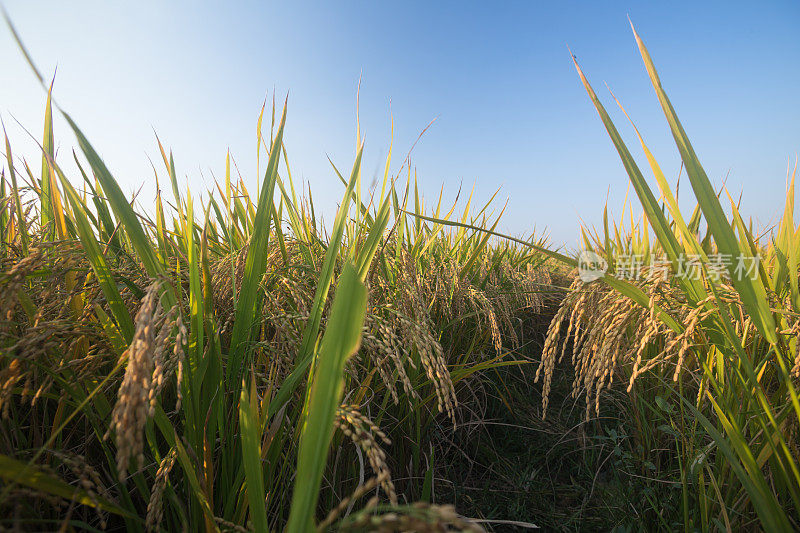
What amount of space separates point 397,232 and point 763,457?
4.78 ft

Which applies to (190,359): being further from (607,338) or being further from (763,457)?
(763,457)

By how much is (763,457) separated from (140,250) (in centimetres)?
166

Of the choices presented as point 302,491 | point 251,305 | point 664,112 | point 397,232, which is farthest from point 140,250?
point 664,112

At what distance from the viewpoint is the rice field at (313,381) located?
1.98ft

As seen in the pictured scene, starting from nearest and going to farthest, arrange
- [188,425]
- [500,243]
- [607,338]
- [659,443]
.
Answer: [188,425] < [607,338] < [659,443] < [500,243]

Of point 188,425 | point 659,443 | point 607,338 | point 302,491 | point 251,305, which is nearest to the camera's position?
point 302,491

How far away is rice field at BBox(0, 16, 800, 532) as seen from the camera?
0.60 meters

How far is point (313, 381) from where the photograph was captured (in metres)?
0.79

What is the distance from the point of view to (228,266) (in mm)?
1231

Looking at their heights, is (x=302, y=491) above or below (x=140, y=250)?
below


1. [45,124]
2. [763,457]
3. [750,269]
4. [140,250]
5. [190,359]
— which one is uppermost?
[45,124]

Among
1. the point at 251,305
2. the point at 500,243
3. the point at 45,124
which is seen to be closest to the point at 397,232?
the point at 251,305

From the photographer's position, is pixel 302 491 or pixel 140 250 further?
pixel 140 250

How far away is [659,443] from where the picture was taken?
1.57 metres
